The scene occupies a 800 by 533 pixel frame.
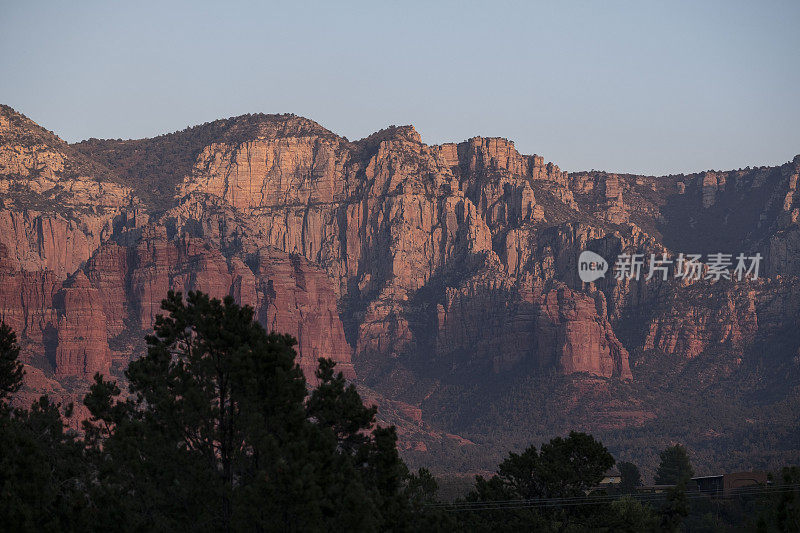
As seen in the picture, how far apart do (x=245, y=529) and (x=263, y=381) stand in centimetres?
767

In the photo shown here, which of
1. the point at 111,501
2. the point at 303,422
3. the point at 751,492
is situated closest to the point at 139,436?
the point at 111,501

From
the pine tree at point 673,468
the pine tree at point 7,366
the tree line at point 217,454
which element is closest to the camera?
the tree line at point 217,454

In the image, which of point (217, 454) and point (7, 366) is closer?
point (217, 454)

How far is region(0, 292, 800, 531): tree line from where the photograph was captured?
60688mm

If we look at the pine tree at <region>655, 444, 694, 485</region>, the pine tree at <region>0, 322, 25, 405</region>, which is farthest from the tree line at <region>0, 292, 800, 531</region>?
the pine tree at <region>655, 444, 694, 485</region>

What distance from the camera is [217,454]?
69312 millimetres

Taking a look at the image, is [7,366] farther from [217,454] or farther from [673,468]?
Result: [673,468]

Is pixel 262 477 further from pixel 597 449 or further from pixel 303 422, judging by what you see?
pixel 597 449

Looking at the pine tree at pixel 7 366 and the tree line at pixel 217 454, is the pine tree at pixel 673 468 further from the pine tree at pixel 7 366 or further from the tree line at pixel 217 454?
the tree line at pixel 217 454

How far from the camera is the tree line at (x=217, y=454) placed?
60.7 meters

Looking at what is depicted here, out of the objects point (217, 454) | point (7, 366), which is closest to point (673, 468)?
point (7, 366)

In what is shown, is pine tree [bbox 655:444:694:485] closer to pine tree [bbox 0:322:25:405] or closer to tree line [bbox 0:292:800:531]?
pine tree [bbox 0:322:25:405]

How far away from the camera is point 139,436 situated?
68.6m

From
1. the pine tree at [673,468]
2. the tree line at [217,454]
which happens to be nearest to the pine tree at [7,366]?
the tree line at [217,454]
